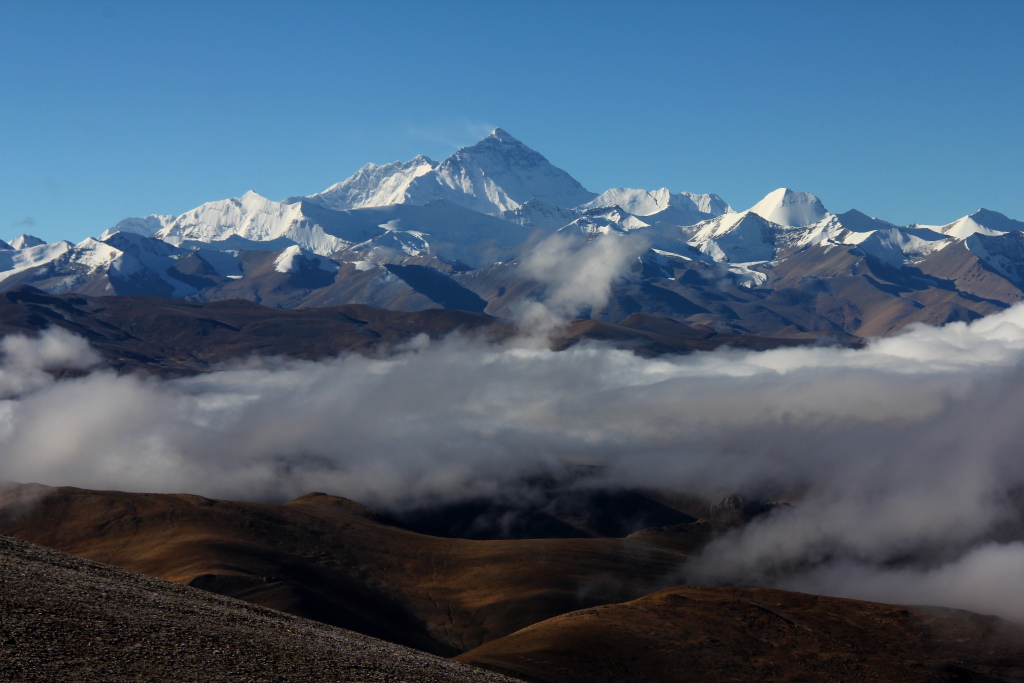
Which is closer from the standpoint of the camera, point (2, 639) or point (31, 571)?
point (2, 639)

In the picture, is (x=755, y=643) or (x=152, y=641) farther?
(x=755, y=643)

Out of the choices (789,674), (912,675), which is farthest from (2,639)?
(912,675)

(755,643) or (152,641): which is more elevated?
(152,641)

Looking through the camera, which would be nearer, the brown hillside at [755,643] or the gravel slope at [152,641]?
the gravel slope at [152,641]

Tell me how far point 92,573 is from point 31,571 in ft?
37.8

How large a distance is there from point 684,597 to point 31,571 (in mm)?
126914

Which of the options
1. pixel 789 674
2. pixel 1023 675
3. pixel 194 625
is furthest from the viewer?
pixel 1023 675

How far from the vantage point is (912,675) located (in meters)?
150

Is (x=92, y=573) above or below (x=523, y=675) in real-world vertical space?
above

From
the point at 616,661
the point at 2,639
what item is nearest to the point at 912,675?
the point at 616,661

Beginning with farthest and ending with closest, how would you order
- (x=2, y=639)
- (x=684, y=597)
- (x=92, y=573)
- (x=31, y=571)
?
1. (x=684, y=597)
2. (x=92, y=573)
3. (x=31, y=571)
4. (x=2, y=639)

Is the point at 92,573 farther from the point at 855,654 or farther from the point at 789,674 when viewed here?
the point at 855,654

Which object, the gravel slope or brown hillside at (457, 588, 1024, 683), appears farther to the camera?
brown hillside at (457, 588, 1024, 683)

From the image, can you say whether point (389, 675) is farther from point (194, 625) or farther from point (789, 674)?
point (789, 674)
